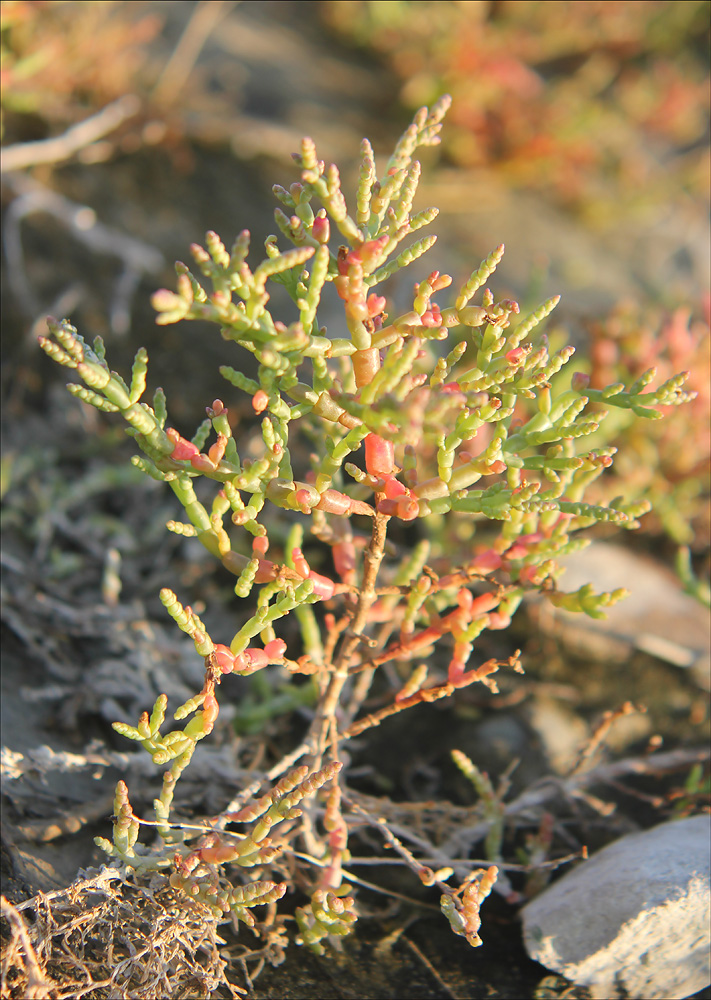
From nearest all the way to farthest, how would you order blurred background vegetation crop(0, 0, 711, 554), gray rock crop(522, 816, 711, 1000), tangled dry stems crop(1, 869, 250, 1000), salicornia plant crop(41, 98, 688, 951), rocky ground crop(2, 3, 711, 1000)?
1. salicornia plant crop(41, 98, 688, 951)
2. tangled dry stems crop(1, 869, 250, 1000)
3. gray rock crop(522, 816, 711, 1000)
4. rocky ground crop(2, 3, 711, 1000)
5. blurred background vegetation crop(0, 0, 711, 554)

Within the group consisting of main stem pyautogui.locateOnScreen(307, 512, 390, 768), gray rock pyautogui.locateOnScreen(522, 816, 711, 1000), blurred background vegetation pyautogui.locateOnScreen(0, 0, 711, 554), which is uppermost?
blurred background vegetation pyautogui.locateOnScreen(0, 0, 711, 554)

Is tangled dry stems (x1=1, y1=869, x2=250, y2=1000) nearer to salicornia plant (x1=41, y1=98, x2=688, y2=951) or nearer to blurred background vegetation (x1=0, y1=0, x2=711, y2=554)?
salicornia plant (x1=41, y1=98, x2=688, y2=951)

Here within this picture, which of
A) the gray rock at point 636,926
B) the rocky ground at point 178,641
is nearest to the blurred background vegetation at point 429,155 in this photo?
the rocky ground at point 178,641

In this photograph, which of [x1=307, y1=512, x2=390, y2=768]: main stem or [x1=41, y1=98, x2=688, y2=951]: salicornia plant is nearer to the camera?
[x1=41, y1=98, x2=688, y2=951]: salicornia plant

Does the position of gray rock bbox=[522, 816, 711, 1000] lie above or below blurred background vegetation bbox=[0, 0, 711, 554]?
below

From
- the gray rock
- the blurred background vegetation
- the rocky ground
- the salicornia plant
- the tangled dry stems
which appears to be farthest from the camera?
the blurred background vegetation

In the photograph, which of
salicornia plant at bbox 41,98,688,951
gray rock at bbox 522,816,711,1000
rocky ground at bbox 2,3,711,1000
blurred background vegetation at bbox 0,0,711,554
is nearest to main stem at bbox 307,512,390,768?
salicornia plant at bbox 41,98,688,951

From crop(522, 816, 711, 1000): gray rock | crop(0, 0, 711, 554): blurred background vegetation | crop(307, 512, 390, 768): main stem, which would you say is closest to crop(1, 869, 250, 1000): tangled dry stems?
crop(307, 512, 390, 768): main stem

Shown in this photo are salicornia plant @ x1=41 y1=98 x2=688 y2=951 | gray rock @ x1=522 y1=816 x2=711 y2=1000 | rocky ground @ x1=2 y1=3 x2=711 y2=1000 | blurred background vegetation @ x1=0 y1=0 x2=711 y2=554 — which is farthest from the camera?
blurred background vegetation @ x1=0 y1=0 x2=711 y2=554

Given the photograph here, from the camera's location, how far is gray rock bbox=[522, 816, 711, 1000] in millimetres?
1790

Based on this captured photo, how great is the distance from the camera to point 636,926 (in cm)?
178

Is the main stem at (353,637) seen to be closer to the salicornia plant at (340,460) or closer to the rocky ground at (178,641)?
the salicornia plant at (340,460)

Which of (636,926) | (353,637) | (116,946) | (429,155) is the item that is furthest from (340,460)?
(429,155)

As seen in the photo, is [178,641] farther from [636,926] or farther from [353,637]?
[636,926]
